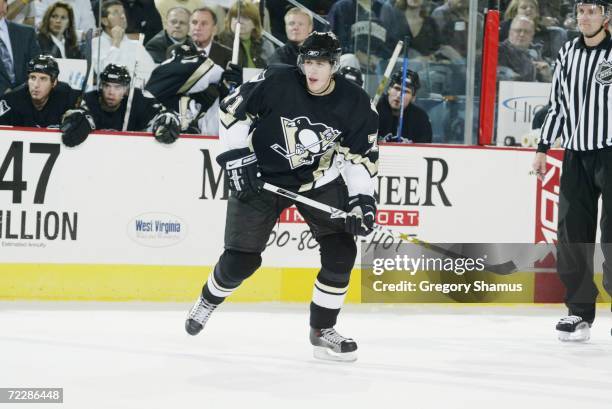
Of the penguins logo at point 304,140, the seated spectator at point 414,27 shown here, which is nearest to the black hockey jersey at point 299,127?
the penguins logo at point 304,140

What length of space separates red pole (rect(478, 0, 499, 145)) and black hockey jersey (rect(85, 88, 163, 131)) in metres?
1.56

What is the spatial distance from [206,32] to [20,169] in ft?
3.79

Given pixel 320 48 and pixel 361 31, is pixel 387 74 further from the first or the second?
pixel 320 48

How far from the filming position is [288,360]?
3506mm

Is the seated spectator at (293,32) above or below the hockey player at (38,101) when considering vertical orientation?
above

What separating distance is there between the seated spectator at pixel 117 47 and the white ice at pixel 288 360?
114 centimetres

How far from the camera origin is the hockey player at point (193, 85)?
16.9 feet

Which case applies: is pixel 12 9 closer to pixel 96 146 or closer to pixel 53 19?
pixel 53 19

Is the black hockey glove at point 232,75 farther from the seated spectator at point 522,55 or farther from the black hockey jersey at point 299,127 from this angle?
the black hockey jersey at point 299,127

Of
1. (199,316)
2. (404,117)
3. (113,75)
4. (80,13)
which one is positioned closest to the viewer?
(199,316)

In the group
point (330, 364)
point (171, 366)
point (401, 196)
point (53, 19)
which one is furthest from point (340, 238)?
point (53, 19)

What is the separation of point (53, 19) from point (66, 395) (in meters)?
2.71

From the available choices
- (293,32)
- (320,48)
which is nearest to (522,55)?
(293,32)

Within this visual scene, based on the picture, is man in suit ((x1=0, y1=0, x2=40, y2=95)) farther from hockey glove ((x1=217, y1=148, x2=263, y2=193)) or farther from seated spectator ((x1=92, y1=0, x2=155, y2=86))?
hockey glove ((x1=217, y1=148, x2=263, y2=193))
